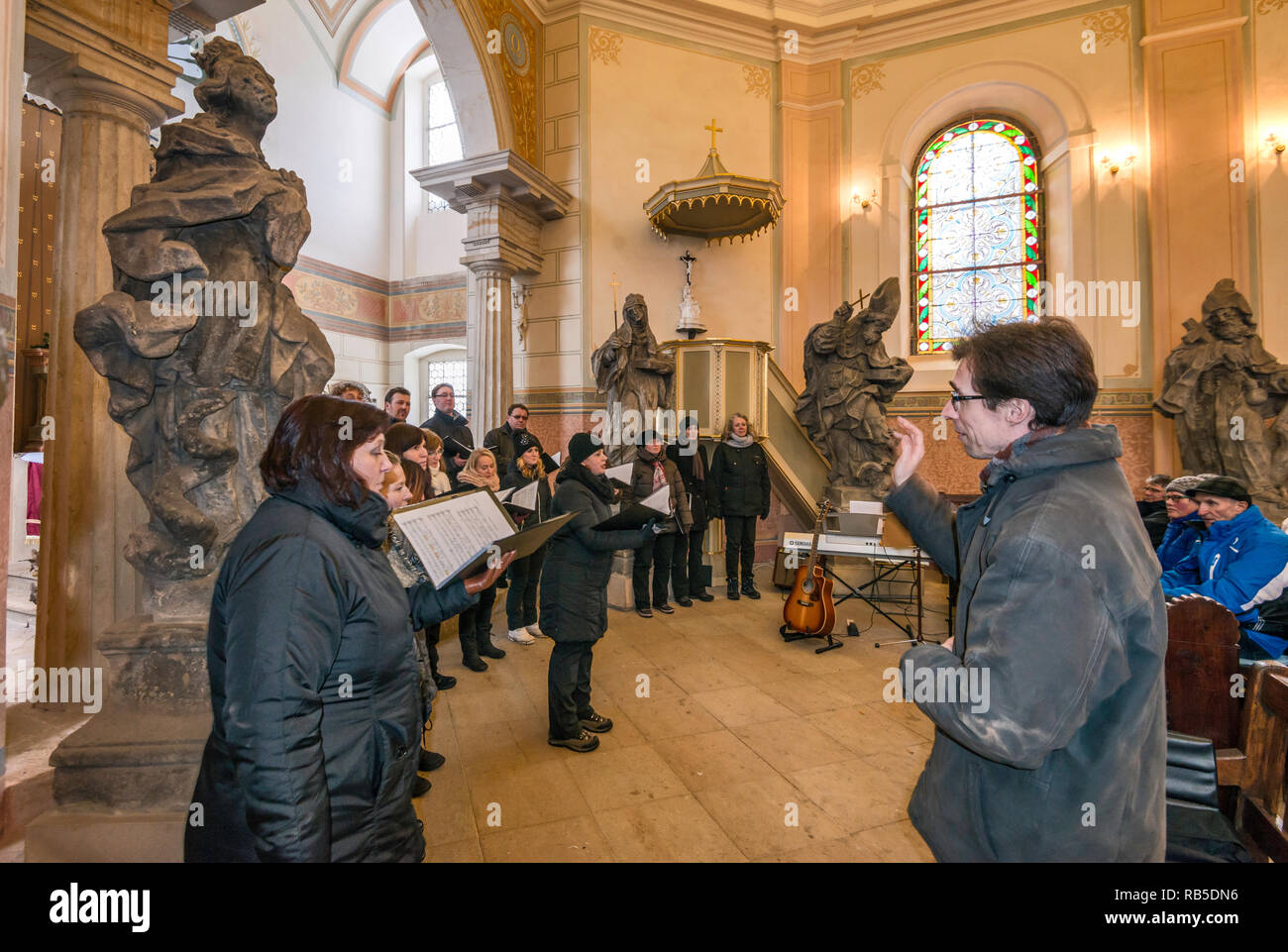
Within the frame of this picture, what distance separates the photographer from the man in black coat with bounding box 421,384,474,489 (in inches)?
224

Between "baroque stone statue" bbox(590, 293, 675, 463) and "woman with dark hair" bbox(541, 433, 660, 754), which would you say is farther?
"baroque stone statue" bbox(590, 293, 675, 463)

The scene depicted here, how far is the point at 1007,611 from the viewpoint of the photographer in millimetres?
1052

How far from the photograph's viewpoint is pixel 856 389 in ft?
23.1

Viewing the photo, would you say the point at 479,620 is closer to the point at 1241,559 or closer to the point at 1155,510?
the point at 1241,559

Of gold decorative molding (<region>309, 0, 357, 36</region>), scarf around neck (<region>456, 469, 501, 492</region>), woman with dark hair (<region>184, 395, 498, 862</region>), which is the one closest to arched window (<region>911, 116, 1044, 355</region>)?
scarf around neck (<region>456, 469, 501, 492</region>)

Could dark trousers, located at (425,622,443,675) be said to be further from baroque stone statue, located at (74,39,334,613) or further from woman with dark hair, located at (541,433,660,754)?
baroque stone statue, located at (74,39,334,613)

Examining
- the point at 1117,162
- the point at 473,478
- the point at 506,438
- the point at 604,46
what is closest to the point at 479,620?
the point at 473,478

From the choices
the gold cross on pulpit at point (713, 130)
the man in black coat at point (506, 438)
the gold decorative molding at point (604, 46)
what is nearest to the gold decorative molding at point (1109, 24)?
the gold cross on pulpit at point (713, 130)

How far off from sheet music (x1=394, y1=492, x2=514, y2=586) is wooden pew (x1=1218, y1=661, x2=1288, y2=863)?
2.49 meters

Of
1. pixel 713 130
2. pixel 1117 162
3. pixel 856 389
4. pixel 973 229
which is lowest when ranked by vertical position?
pixel 856 389

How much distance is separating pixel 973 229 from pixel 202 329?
34.3 feet

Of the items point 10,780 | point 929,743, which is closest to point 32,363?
point 10,780
